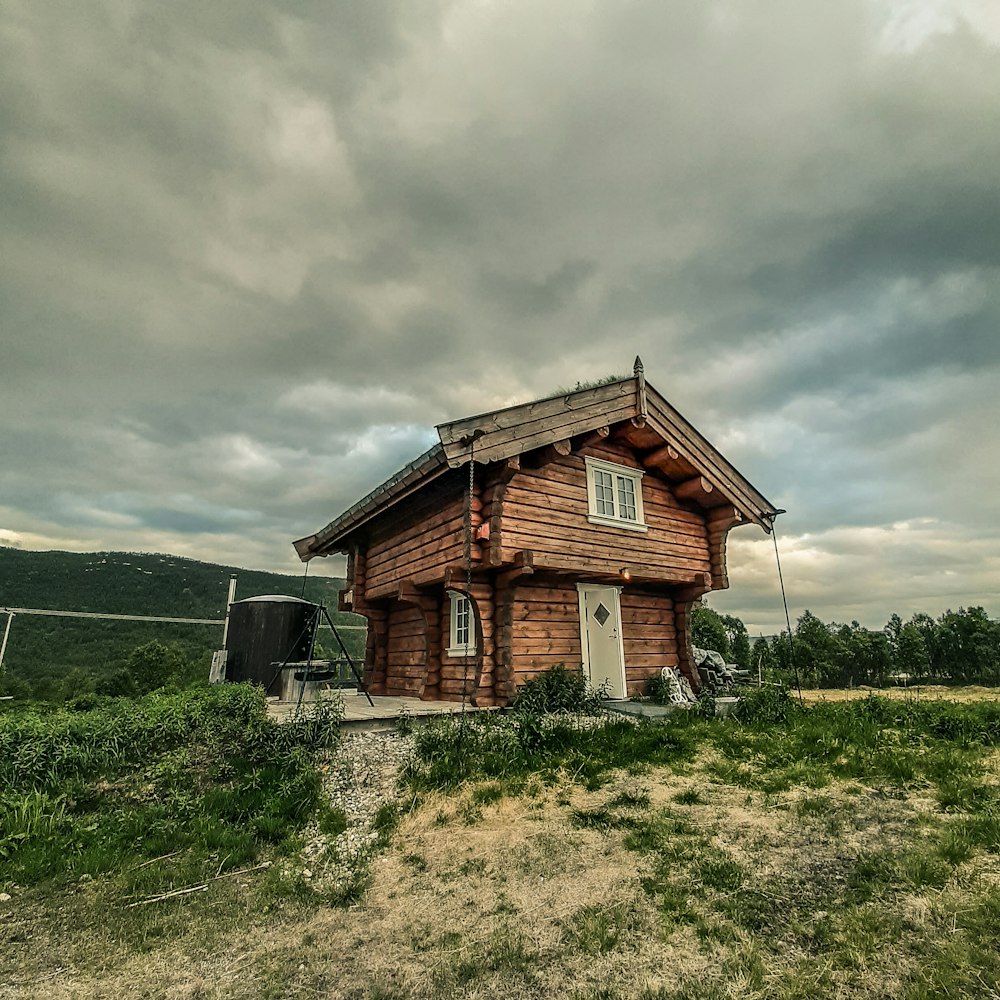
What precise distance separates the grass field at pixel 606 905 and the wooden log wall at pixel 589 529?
14.7ft

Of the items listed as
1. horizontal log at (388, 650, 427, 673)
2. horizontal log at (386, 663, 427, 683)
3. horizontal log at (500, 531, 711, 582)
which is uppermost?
horizontal log at (500, 531, 711, 582)

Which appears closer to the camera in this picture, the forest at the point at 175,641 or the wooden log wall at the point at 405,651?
the wooden log wall at the point at 405,651

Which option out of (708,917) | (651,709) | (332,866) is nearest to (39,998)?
(332,866)

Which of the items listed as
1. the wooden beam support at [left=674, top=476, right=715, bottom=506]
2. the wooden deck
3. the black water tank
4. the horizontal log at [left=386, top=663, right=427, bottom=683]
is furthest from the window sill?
the black water tank

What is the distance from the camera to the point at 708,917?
3703mm

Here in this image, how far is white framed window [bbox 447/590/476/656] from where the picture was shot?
11.5 metres

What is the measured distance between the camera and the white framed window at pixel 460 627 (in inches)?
452

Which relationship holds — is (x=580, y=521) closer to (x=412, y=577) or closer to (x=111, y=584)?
(x=412, y=577)

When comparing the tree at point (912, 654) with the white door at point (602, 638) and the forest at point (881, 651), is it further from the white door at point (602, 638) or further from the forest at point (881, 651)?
the white door at point (602, 638)

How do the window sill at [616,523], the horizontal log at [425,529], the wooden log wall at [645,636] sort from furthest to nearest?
the wooden log wall at [645,636], the window sill at [616,523], the horizontal log at [425,529]

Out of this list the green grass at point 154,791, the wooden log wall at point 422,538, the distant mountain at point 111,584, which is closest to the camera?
the green grass at point 154,791

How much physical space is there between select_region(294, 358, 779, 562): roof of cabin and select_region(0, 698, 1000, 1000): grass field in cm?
492

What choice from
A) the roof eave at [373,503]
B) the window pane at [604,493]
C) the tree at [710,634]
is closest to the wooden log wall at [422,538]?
the roof eave at [373,503]

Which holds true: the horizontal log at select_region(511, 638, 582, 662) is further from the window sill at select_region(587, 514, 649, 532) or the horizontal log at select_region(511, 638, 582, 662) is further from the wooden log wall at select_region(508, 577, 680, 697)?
the window sill at select_region(587, 514, 649, 532)
